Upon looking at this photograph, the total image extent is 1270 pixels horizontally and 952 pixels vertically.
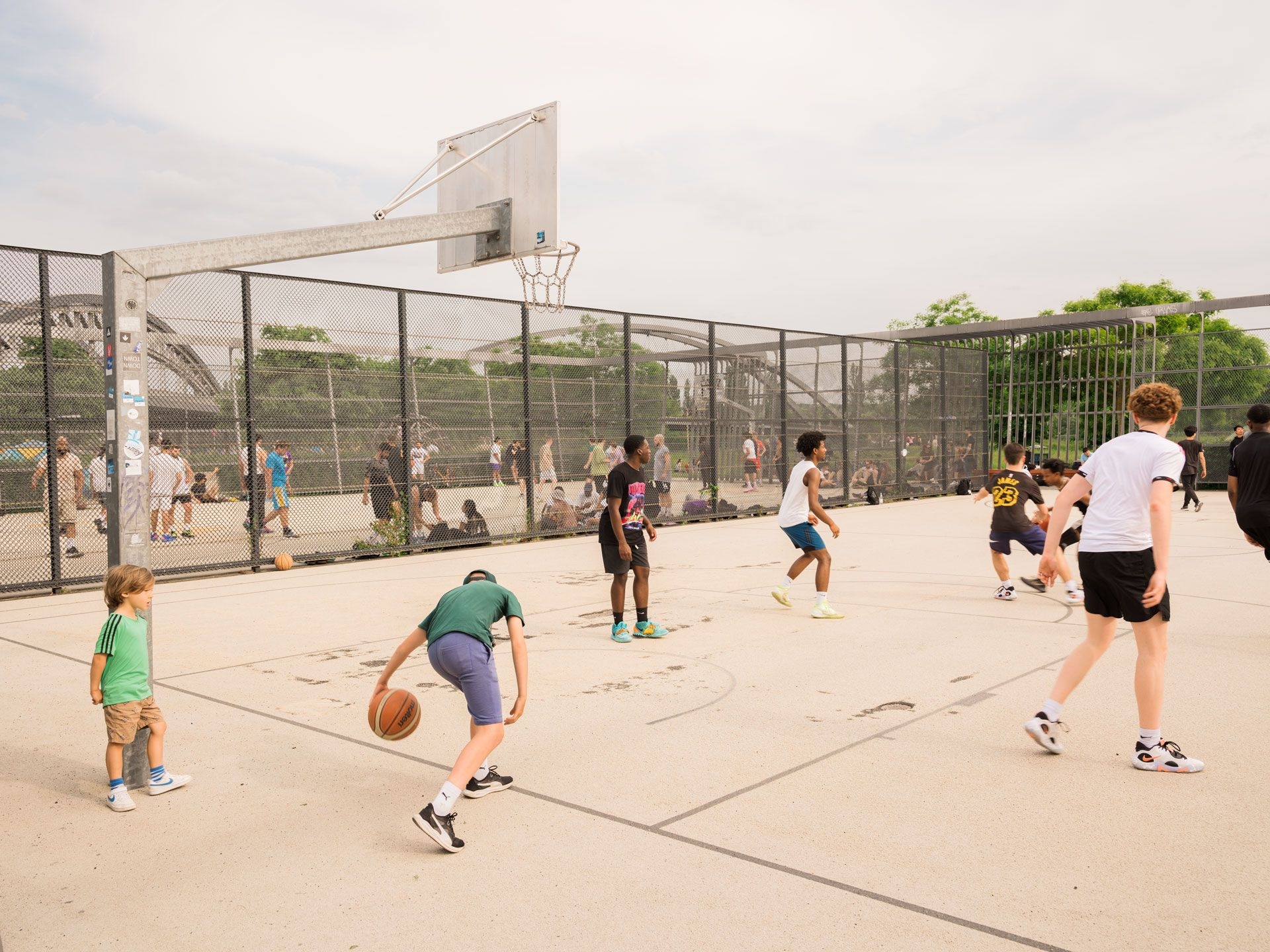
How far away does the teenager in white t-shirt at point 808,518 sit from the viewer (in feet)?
30.7

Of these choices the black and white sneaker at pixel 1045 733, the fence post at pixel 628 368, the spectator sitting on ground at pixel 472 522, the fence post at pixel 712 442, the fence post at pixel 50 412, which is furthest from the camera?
the fence post at pixel 712 442

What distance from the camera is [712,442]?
20.1 meters

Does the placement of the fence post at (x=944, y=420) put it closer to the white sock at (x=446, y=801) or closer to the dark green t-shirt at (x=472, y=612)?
the dark green t-shirt at (x=472, y=612)

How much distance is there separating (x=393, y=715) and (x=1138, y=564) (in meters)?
3.73

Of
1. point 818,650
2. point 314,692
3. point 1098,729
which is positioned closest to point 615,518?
point 818,650

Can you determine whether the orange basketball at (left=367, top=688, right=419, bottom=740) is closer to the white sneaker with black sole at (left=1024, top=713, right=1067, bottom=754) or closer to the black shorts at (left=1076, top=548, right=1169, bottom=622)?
the white sneaker with black sole at (left=1024, top=713, right=1067, bottom=754)

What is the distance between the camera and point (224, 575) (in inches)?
504

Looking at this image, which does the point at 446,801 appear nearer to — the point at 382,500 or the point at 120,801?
the point at 120,801

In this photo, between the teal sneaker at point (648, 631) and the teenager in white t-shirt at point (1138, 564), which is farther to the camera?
the teal sneaker at point (648, 631)

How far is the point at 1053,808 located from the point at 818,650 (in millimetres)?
3427

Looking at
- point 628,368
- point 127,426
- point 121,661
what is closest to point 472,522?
point 628,368

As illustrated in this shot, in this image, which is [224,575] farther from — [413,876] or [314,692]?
[413,876]

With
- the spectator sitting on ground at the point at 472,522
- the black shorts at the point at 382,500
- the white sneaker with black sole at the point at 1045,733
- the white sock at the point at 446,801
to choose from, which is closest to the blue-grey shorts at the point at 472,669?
the white sock at the point at 446,801

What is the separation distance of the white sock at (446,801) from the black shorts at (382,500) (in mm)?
10902
